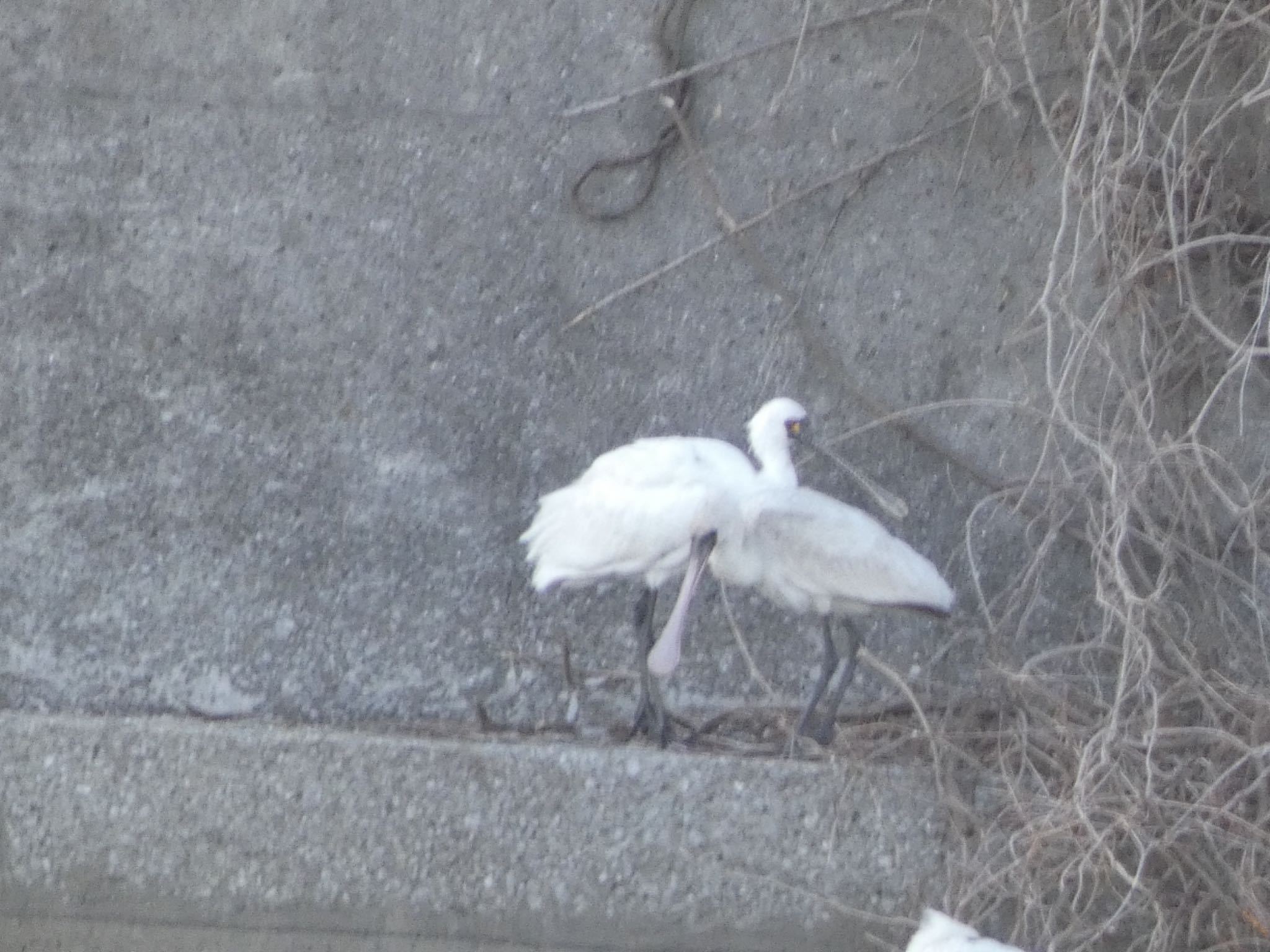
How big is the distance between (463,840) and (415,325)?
0.93 metres

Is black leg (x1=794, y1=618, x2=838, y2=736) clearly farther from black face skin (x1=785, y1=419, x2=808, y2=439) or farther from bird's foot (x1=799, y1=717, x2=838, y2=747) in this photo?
black face skin (x1=785, y1=419, x2=808, y2=439)

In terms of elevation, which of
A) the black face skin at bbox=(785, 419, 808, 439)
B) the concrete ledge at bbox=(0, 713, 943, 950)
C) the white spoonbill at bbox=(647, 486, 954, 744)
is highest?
the black face skin at bbox=(785, 419, 808, 439)

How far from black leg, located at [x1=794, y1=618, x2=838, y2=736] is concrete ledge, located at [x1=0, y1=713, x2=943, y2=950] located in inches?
8.2

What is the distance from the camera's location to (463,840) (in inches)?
99.3

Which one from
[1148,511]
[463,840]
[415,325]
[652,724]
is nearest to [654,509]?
[652,724]

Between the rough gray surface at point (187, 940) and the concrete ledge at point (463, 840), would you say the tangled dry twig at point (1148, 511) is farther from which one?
the rough gray surface at point (187, 940)

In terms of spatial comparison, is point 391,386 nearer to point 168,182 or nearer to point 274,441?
point 274,441

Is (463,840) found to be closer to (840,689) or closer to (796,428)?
(840,689)

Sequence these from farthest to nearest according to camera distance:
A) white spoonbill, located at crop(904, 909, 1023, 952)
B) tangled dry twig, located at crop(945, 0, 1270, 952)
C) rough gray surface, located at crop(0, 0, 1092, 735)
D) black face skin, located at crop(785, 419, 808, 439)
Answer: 1. rough gray surface, located at crop(0, 0, 1092, 735)
2. black face skin, located at crop(785, 419, 808, 439)
3. tangled dry twig, located at crop(945, 0, 1270, 952)
4. white spoonbill, located at crop(904, 909, 1023, 952)

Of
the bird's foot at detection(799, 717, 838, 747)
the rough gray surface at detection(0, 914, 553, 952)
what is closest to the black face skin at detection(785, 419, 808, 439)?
the bird's foot at detection(799, 717, 838, 747)

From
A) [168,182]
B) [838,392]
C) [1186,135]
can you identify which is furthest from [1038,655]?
[168,182]

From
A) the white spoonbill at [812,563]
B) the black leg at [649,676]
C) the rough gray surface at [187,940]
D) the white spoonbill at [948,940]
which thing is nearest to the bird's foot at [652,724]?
the black leg at [649,676]

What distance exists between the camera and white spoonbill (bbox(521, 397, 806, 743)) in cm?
250

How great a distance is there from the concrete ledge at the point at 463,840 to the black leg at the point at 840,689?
22 centimetres
